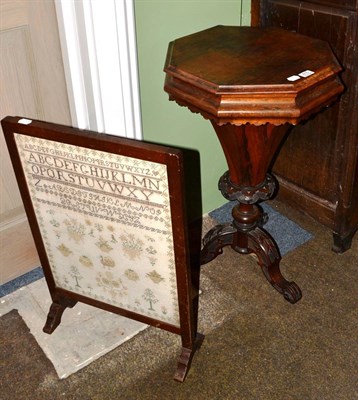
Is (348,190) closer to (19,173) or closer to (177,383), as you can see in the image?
(177,383)

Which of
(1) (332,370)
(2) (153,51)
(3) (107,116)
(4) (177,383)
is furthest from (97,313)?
(2) (153,51)

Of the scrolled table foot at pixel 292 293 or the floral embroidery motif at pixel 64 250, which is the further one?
the scrolled table foot at pixel 292 293

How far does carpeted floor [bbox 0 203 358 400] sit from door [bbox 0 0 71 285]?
1.25ft

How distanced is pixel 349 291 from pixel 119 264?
39.9 inches

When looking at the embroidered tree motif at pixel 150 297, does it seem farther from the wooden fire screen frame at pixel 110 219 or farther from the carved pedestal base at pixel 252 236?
the carved pedestal base at pixel 252 236

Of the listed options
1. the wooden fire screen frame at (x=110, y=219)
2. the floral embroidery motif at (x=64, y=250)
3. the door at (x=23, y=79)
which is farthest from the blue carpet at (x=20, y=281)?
the floral embroidery motif at (x=64, y=250)

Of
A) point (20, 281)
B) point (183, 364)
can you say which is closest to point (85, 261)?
point (183, 364)

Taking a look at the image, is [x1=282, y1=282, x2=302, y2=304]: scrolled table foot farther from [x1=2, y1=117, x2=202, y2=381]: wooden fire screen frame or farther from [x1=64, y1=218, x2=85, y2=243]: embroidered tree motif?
[x1=64, y1=218, x2=85, y2=243]: embroidered tree motif

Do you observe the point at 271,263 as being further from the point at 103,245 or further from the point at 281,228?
the point at 103,245

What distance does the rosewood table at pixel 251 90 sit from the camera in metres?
1.57

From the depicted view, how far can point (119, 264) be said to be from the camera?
5.55 feet

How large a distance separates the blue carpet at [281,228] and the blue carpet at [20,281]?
0.87 metres

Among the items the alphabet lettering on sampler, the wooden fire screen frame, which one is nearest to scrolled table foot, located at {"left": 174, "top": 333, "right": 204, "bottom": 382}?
the wooden fire screen frame

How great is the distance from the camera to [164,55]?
2.05m
